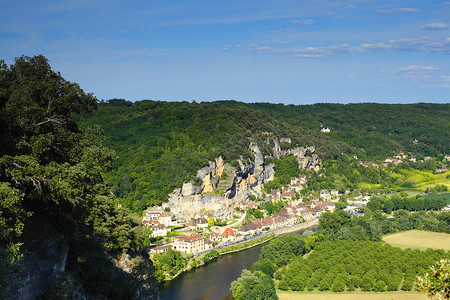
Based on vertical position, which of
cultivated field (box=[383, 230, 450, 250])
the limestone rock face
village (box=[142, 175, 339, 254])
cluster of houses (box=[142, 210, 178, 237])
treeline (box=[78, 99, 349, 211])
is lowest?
cultivated field (box=[383, 230, 450, 250])

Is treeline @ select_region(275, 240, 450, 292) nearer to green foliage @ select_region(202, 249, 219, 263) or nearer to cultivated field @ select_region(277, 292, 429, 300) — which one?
cultivated field @ select_region(277, 292, 429, 300)

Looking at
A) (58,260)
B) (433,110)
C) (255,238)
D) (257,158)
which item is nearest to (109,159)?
(58,260)

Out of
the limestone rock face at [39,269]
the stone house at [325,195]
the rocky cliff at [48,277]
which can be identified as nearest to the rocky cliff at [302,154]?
the stone house at [325,195]

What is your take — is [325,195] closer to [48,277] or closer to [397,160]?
[397,160]

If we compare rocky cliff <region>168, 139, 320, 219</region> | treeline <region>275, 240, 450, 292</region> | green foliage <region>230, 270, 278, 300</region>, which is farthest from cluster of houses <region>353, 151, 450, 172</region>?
green foliage <region>230, 270, 278, 300</region>

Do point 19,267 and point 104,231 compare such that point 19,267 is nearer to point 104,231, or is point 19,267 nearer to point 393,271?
point 104,231

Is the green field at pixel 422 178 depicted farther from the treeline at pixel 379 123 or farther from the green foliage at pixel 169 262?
the green foliage at pixel 169 262
